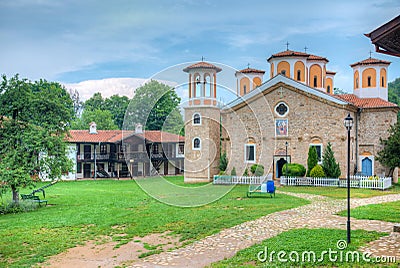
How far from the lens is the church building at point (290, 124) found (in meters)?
24.3

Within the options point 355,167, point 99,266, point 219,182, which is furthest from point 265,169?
point 99,266

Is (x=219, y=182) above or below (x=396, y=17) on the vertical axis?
below

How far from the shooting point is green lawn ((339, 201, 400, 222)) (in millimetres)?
11688

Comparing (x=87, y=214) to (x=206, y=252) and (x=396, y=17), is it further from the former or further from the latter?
(x=396, y=17)

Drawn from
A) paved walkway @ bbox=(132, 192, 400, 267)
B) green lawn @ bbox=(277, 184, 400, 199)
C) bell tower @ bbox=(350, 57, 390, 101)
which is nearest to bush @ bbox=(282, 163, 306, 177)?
green lawn @ bbox=(277, 184, 400, 199)

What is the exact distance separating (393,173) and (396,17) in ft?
68.9

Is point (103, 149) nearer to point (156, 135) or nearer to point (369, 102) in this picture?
point (156, 135)

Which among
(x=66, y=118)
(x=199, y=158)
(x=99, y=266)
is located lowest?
(x=99, y=266)

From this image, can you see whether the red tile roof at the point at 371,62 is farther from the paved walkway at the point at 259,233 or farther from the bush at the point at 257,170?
the paved walkway at the point at 259,233

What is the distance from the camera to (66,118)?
17.3 metres

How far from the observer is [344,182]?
21.8m

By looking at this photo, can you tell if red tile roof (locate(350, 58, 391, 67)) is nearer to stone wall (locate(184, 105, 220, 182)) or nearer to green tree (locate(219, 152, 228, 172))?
stone wall (locate(184, 105, 220, 182))

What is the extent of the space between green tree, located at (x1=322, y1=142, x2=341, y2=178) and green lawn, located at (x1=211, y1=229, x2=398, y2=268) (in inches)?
536

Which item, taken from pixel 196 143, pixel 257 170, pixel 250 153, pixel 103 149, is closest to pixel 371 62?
pixel 250 153
